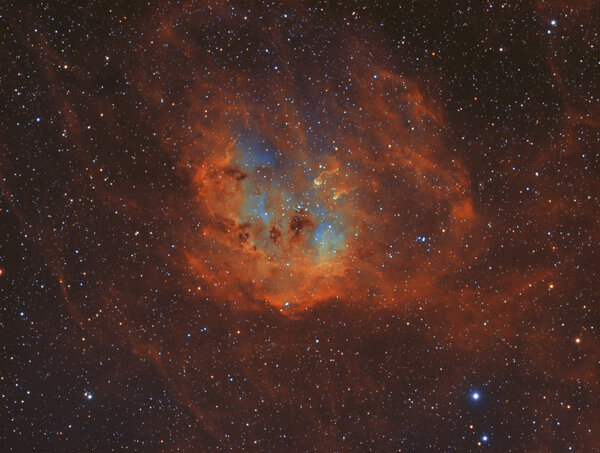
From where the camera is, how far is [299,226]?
3.74 meters

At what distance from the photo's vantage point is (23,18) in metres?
3.47

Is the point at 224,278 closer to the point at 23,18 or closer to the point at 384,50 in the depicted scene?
the point at 384,50

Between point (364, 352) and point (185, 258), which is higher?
point (185, 258)

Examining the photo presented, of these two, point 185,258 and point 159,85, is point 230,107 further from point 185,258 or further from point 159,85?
point 185,258

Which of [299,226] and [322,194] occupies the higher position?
[322,194]

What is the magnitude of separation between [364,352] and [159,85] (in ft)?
8.69

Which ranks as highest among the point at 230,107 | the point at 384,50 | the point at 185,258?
the point at 384,50

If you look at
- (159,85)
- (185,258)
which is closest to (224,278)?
(185,258)

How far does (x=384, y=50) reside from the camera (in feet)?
11.8

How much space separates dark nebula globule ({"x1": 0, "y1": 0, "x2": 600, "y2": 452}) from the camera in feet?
11.7

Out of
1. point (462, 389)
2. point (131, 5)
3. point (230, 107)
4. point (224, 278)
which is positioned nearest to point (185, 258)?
point (224, 278)

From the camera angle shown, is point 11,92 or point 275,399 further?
point 275,399

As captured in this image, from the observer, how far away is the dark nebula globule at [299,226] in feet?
11.7

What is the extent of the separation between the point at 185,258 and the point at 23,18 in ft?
6.97
